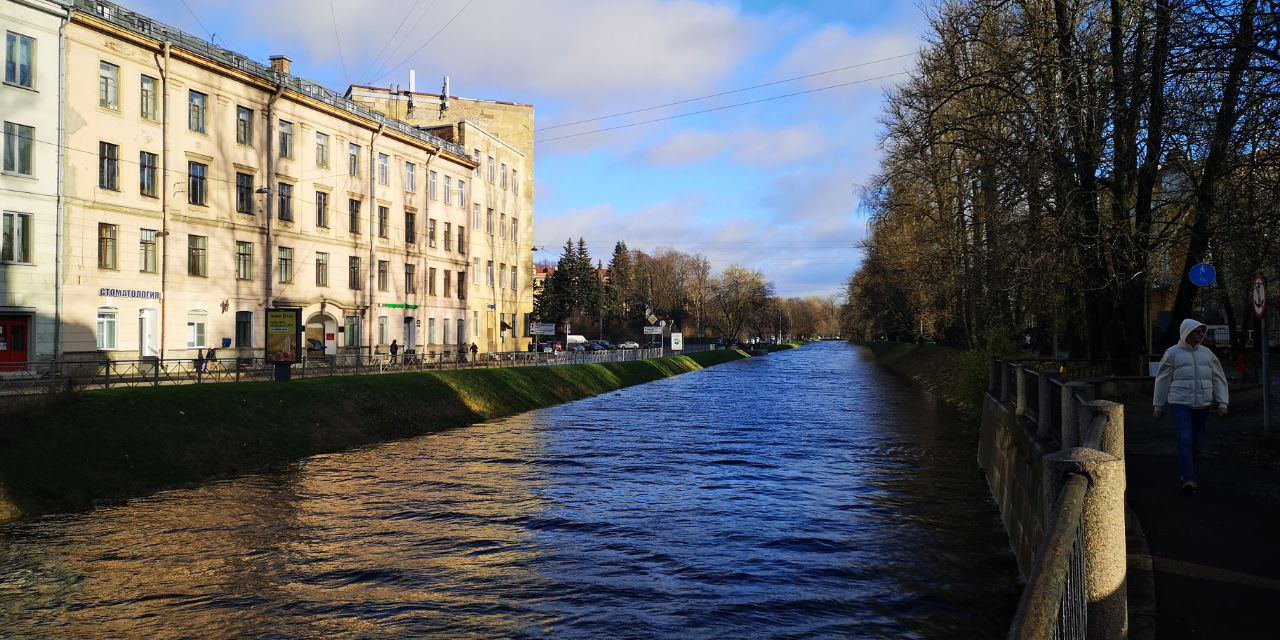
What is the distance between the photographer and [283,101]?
45.7 meters

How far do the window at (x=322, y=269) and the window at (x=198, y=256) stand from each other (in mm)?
8031

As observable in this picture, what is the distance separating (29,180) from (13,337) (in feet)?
18.5

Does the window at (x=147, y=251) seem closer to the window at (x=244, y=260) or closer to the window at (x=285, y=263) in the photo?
the window at (x=244, y=260)

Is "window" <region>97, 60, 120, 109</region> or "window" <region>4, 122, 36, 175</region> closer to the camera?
"window" <region>4, 122, 36, 175</region>

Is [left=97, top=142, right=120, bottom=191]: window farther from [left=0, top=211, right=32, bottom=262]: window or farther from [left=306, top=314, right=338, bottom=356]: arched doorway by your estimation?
[left=306, top=314, right=338, bottom=356]: arched doorway

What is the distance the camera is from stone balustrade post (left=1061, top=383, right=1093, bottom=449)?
9023 millimetres

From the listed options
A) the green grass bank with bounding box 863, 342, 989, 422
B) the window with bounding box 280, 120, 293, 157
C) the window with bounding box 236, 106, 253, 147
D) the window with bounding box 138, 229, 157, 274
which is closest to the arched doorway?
the window with bounding box 280, 120, 293, 157

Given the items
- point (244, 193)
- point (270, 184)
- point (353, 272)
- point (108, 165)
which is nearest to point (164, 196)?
point (108, 165)

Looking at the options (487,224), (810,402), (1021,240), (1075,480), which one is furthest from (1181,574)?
(487,224)

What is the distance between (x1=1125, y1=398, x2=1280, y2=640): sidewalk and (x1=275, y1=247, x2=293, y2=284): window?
134 feet

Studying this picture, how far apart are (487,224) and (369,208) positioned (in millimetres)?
17268

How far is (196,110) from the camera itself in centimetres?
4019

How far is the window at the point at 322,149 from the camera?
48625 mm

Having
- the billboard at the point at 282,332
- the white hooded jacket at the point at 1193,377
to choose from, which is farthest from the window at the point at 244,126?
the white hooded jacket at the point at 1193,377
